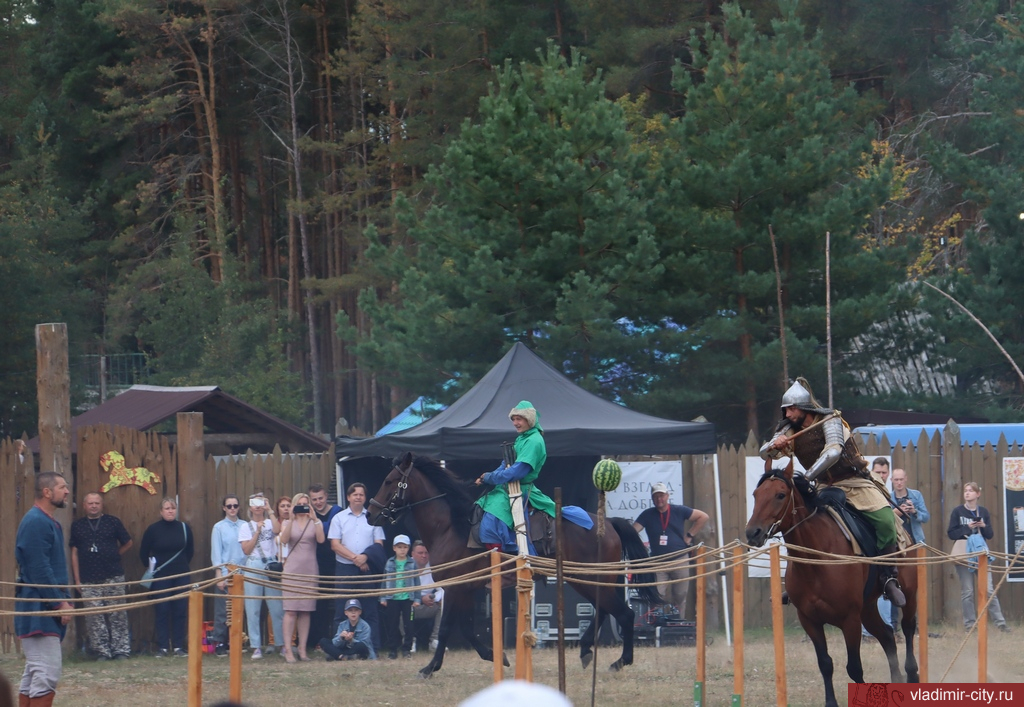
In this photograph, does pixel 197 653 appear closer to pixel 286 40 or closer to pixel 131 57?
pixel 286 40

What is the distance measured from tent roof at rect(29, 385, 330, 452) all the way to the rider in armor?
33.7 feet

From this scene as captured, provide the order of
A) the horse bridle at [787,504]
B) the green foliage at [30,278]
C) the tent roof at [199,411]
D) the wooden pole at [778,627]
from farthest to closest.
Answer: the green foliage at [30,278] < the tent roof at [199,411] < the horse bridle at [787,504] < the wooden pole at [778,627]

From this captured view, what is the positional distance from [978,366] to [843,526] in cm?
1441

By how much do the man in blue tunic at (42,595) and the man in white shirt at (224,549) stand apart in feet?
17.5

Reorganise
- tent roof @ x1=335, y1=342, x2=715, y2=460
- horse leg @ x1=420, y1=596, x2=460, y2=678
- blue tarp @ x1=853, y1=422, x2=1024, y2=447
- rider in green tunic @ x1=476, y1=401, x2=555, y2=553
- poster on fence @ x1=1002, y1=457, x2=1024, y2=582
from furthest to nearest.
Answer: blue tarp @ x1=853, y1=422, x2=1024, y2=447
poster on fence @ x1=1002, y1=457, x2=1024, y2=582
tent roof @ x1=335, y1=342, x2=715, y2=460
horse leg @ x1=420, y1=596, x2=460, y2=678
rider in green tunic @ x1=476, y1=401, x2=555, y2=553

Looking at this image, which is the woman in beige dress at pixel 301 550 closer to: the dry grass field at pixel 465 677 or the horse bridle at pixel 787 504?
the dry grass field at pixel 465 677

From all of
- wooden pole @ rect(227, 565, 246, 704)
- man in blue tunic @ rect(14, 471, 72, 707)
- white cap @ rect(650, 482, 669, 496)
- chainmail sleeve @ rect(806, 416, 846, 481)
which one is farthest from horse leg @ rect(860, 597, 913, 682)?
man in blue tunic @ rect(14, 471, 72, 707)

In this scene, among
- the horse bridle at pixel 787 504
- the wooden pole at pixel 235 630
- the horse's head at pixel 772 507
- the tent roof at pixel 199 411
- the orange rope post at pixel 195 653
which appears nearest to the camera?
the orange rope post at pixel 195 653

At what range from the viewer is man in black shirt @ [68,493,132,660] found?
13.2 meters

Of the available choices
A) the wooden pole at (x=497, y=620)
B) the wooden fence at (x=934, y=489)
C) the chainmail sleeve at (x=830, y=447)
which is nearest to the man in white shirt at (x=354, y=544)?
the wooden fence at (x=934, y=489)

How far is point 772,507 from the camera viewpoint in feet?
28.0

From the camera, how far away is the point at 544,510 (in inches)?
446

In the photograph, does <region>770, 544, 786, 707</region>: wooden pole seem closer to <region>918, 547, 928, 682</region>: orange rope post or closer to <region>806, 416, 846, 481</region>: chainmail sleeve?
<region>806, 416, 846, 481</region>: chainmail sleeve

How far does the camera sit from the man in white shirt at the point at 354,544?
43.6 ft
